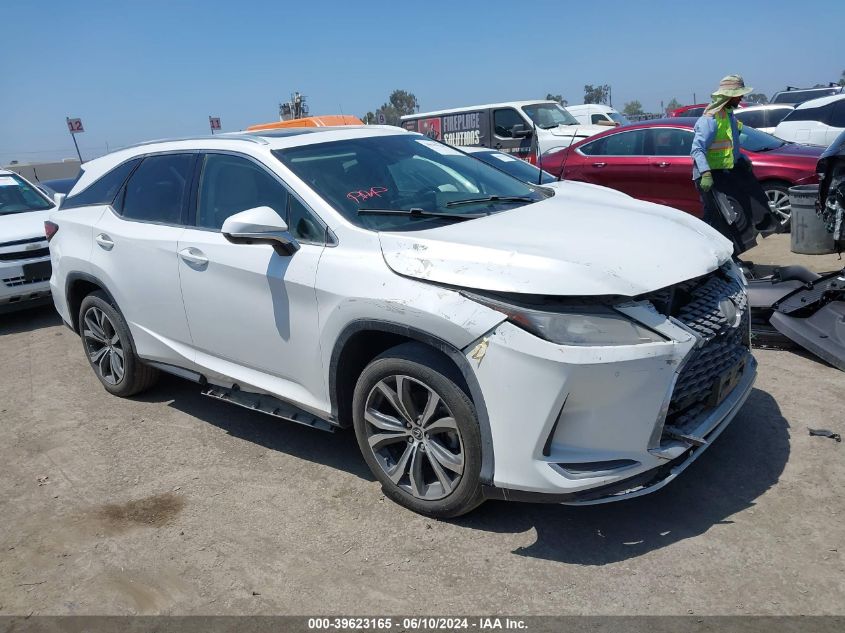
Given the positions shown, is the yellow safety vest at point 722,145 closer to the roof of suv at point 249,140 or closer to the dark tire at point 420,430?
the roof of suv at point 249,140

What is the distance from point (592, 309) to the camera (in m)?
2.67

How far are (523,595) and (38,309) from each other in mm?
7852

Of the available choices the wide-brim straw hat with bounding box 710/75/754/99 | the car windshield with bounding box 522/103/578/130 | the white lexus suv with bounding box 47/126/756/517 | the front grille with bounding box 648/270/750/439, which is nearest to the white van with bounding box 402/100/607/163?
the car windshield with bounding box 522/103/578/130

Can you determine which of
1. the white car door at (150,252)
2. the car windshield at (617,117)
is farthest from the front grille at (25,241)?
the car windshield at (617,117)

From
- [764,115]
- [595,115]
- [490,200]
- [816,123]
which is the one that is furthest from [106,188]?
[595,115]

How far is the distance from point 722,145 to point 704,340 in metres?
4.40

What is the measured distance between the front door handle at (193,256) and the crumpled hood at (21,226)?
4105mm

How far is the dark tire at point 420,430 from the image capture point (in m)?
2.89

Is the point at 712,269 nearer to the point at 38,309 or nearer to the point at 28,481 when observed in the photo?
the point at 28,481

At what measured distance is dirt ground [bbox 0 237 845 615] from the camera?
2699 mm

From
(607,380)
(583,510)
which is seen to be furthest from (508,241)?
(583,510)

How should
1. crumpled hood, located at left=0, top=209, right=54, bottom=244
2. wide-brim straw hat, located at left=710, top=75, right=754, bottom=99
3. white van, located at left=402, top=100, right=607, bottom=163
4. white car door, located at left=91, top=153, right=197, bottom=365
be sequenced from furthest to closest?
1. white van, located at left=402, top=100, right=607, bottom=163
2. crumpled hood, located at left=0, top=209, right=54, bottom=244
3. wide-brim straw hat, located at left=710, top=75, right=754, bottom=99
4. white car door, located at left=91, top=153, right=197, bottom=365

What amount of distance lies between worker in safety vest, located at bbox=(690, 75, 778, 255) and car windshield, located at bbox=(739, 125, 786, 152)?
2.41 m

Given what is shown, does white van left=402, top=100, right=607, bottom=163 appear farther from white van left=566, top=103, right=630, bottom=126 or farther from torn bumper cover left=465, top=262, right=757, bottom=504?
torn bumper cover left=465, top=262, right=757, bottom=504
